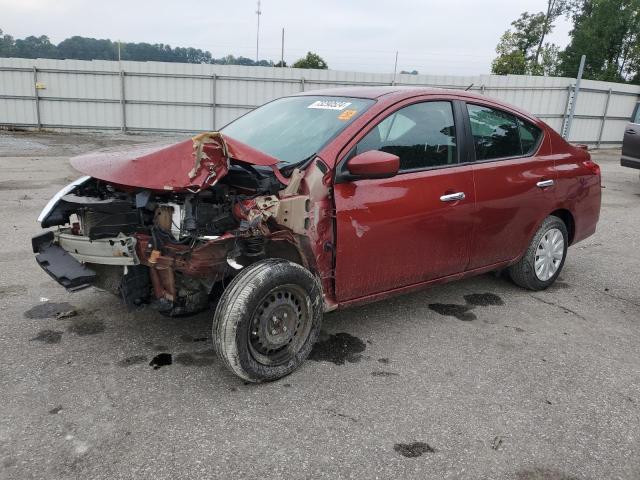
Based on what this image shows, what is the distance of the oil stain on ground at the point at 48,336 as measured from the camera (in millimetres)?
3484

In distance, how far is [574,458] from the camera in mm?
2557

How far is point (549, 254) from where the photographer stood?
15.6 ft

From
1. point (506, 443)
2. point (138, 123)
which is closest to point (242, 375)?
point (506, 443)

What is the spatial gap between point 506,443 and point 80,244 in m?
2.56

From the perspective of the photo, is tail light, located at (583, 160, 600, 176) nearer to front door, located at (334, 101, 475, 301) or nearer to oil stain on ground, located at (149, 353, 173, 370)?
front door, located at (334, 101, 475, 301)

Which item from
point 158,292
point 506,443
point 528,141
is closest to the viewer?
point 506,443

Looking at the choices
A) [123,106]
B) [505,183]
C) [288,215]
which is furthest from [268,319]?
[123,106]

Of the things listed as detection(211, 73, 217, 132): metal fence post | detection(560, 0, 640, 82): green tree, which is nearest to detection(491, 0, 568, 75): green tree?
detection(560, 0, 640, 82): green tree

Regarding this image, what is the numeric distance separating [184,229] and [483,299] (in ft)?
9.28

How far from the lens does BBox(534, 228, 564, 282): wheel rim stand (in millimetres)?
4688

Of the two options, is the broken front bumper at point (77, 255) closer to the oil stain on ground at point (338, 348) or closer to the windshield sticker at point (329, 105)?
the oil stain on ground at point (338, 348)

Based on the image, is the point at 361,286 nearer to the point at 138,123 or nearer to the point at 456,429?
the point at 456,429

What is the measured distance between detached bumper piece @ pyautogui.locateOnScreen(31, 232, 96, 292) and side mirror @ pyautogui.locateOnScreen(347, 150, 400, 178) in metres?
1.66

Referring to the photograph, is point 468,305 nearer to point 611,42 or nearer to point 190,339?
point 190,339
